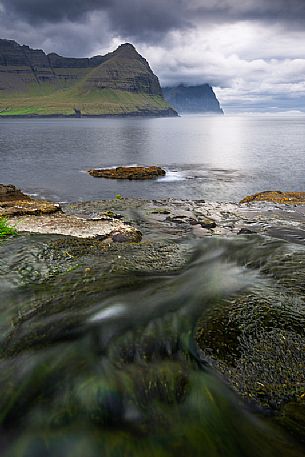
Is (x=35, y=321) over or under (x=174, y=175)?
over

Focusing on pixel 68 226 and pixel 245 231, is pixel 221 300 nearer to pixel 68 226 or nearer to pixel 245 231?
pixel 68 226

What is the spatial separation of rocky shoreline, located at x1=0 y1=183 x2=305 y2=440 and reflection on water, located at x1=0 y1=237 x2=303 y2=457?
0.36ft

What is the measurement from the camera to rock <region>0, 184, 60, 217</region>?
72.3 ft

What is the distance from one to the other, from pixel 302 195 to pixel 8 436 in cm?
3641

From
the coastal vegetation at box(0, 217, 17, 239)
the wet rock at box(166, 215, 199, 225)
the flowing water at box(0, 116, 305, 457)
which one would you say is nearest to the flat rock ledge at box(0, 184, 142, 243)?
the coastal vegetation at box(0, 217, 17, 239)

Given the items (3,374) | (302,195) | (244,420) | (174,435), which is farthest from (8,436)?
(302,195)

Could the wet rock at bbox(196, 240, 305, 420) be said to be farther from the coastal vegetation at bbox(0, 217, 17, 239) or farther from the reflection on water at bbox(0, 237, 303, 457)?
the coastal vegetation at bbox(0, 217, 17, 239)

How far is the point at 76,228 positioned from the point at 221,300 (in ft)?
36.4

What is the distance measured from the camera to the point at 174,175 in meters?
51.8

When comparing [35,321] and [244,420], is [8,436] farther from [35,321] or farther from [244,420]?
[244,420]

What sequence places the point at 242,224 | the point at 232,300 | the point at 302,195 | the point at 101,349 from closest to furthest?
the point at 101,349 < the point at 232,300 < the point at 242,224 < the point at 302,195

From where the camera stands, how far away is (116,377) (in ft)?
23.6

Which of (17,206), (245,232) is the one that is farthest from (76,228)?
(245,232)

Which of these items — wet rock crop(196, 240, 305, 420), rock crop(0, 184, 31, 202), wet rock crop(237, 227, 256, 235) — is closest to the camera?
wet rock crop(196, 240, 305, 420)
